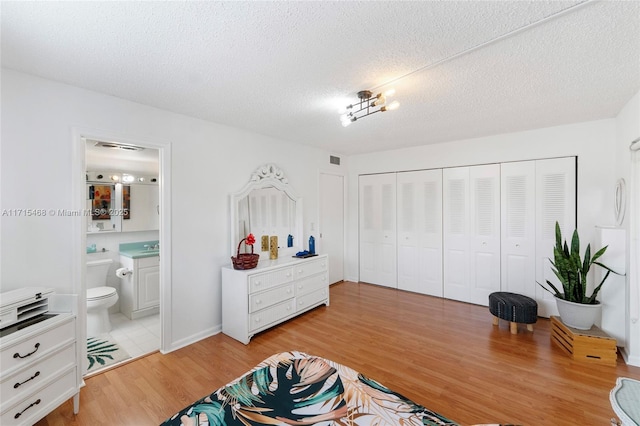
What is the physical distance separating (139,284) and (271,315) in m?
1.86

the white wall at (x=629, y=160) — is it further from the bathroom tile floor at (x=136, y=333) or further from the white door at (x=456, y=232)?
the bathroom tile floor at (x=136, y=333)

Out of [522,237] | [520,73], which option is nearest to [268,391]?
[520,73]

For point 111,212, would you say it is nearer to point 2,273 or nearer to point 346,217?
point 2,273

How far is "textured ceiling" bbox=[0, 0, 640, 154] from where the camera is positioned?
51.5 inches

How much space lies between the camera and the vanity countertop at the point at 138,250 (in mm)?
3416

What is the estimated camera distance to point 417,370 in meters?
2.29

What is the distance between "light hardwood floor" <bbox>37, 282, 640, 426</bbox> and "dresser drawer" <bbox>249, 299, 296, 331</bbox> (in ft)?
0.44

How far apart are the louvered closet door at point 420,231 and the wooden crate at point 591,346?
5.64ft

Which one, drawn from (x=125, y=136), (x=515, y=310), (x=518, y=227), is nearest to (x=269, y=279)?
(x=125, y=136)

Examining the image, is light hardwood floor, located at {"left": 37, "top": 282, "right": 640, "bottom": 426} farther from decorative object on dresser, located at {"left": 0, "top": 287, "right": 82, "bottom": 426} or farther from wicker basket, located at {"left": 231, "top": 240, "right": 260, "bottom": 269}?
wicker basket, located at {"left": 231, "top": 240, "right": 260, "bottom": 269}

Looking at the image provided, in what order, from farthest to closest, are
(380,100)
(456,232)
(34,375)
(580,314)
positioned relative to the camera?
(456,232) → (580,314) → (380,100) → (34,375)

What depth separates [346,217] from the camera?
5176mm

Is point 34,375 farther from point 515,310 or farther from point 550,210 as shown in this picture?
point 550,210

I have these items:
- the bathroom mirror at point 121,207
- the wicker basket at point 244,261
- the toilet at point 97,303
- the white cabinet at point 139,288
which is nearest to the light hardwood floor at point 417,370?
the wicker basket at point 244,261
